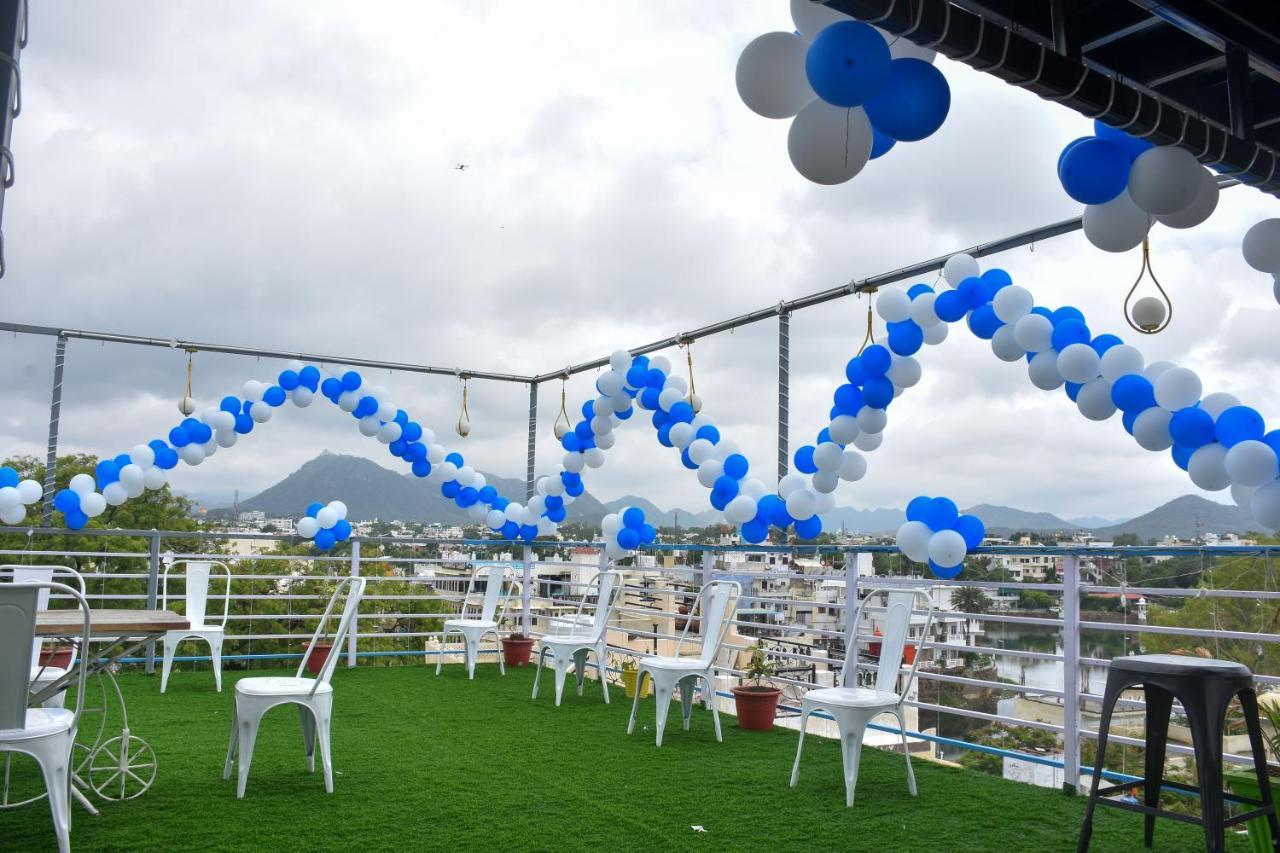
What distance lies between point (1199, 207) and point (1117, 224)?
284 mm

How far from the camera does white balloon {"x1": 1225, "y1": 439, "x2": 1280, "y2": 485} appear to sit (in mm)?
3469

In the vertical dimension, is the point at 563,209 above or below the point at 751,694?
above

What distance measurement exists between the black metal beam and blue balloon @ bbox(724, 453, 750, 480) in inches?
146

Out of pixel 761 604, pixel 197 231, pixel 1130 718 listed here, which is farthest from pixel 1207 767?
pixel 197 231

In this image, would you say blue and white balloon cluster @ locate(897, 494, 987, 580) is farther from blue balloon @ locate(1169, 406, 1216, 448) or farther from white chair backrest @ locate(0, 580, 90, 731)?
white chair backrest @ locate(0, 580, 90, 731)

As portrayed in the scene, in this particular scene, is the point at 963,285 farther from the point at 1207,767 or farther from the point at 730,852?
the point at 730,852

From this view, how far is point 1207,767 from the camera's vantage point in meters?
2.75

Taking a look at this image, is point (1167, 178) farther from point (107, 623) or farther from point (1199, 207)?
point (107, 623)

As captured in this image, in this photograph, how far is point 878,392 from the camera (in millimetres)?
5578

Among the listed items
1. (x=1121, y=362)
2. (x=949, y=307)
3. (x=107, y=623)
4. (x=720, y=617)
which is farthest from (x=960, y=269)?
(x=107, y=623)

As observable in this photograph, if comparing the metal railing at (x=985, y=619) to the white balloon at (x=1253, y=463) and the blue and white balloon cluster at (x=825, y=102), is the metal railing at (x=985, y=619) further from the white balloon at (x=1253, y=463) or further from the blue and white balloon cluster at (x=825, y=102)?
the blue and white balloon cluster at (x=825, y=102)

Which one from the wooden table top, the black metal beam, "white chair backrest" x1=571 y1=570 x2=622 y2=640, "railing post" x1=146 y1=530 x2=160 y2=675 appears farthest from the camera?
"railing post" x1=146 y1=530 x2=160 y2=675

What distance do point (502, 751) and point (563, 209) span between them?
6.03m

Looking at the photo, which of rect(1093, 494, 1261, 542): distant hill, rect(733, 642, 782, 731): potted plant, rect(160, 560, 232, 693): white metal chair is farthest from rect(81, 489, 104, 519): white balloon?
rect(1093, 494, 1261, 542): distant hill
